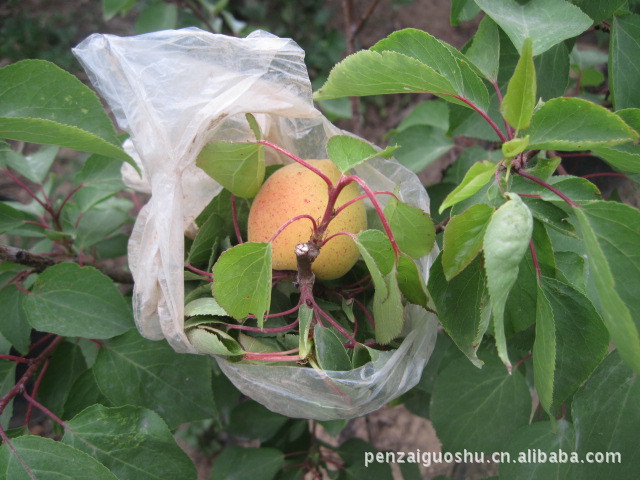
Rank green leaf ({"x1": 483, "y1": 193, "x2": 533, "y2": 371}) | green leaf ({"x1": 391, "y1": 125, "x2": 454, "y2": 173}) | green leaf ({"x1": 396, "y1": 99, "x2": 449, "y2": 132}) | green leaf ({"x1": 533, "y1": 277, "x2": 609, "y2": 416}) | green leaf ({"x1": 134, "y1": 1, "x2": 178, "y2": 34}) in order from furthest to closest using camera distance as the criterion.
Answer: green leaf ({"x1": 134, "y1": 1, "x2": 178, "y2": 34}), green leaf ({"x1": 396, "y1": 99, "x2": 449, "y2": 132}), green leaf ({"x1": 391, "y1": 125, "x2": 454, "y2": 173}), green leaf ({"x1": 533, "y1": 277, "x2": 609, "y2": 416}), green leaf ({"x1": 483, "y1": 193, "x2": 533, "y2": 371})

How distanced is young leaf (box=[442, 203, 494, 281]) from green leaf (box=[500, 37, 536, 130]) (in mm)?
78

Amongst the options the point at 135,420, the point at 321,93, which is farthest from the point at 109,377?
the point at 321,93

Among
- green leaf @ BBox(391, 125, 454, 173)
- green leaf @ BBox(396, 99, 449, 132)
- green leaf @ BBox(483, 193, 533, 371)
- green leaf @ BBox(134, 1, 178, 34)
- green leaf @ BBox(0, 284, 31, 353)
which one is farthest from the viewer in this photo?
green leaf @ BBox(134, 1, 178, 34)

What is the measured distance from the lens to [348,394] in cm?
49

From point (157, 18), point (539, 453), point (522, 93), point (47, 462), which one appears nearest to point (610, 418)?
point (539, 453)

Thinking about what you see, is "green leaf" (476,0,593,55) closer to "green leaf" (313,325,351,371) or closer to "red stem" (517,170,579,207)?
"red stem" (517,170,579,207)

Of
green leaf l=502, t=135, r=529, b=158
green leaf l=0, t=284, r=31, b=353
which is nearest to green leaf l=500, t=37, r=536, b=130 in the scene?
green leaf l=502, t=135, r=529, b=158

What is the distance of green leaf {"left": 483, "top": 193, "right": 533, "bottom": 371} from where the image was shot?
0.33 metres

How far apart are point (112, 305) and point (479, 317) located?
1.37 ft

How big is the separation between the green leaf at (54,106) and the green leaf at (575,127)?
14.9 inches

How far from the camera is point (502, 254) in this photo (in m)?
0.33

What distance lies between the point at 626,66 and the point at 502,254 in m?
0.36

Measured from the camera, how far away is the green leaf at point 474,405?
0.67 meters

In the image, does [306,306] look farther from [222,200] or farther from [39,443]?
[39,443]
